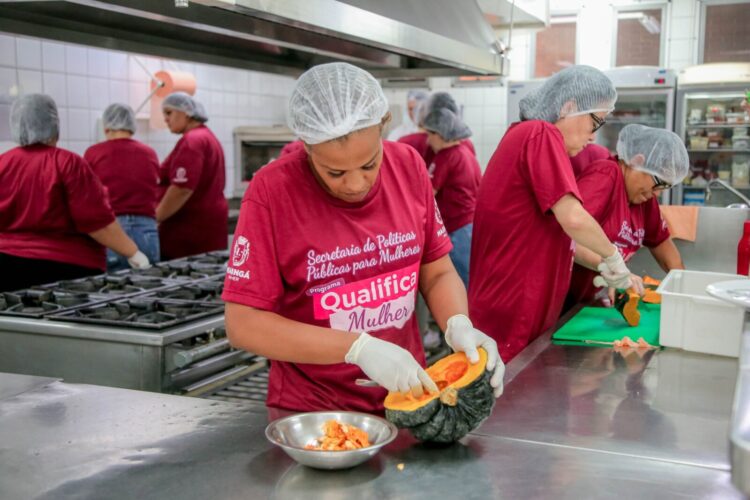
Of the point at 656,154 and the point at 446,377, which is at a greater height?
the point at 656,154

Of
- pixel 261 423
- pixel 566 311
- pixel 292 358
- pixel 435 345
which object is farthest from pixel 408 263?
Answer: pixel 435 345

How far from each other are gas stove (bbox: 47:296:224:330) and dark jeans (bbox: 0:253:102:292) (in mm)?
692

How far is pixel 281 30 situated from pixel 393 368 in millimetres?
1301

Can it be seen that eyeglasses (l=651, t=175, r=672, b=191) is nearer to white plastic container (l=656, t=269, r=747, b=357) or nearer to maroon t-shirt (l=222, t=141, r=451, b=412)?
white plastic container (l=656, t=269, r=747, b=357)

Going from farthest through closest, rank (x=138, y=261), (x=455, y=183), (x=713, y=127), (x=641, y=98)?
(x=641, y=98), (x=713, y=127), (x=455, y=183), (x=138, y=261)

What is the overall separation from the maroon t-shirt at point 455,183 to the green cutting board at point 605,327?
2.46 m

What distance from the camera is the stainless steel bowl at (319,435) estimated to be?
4.14ft

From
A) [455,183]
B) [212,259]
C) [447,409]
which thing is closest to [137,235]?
[212,259]

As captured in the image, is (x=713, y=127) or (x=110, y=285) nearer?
(x=110, y=285)

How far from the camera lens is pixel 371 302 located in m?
1.70

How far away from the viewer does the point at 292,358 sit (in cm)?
155

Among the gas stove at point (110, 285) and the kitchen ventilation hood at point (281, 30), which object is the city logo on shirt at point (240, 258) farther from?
the gas stove at point (110, 285)

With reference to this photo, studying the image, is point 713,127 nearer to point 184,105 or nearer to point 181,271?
point 184,105

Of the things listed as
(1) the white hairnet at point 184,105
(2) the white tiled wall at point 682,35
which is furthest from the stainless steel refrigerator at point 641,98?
(1) the white hairnet at point 184,105
